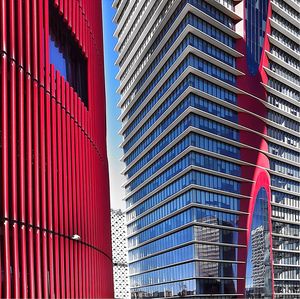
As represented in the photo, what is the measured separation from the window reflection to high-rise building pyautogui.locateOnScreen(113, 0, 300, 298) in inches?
12.0

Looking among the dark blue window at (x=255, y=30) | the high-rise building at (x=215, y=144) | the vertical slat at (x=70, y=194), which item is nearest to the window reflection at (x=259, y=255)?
the high-rise building at (x=215, y=144)

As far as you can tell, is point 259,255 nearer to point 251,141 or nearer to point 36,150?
point 251,141

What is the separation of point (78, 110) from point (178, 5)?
6504 cm

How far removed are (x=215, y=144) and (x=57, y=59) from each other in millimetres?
63106

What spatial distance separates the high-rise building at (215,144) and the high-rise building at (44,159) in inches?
2232

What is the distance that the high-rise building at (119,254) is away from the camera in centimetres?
17115

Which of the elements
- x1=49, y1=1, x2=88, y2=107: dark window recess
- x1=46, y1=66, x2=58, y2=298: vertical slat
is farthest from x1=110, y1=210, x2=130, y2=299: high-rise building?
x1=46, y1=66, x2=58, y2=298: vertical slat

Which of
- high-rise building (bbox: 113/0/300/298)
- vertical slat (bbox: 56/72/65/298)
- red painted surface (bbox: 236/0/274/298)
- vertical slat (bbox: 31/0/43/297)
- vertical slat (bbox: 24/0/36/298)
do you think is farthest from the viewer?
red painted surface (bbox: 236/0/274/298)

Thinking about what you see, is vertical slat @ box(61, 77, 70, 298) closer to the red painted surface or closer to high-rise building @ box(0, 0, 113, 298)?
high-rise building @ box(0, 0, 113, 298)

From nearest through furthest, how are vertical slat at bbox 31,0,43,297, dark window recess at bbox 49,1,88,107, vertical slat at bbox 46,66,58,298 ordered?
vertical slat at bbox 31,0,43,297, vertical slat at bbox 46,66,58,298, dark window recess at bbox 49,1,88,107

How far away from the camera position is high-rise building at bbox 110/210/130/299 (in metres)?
171

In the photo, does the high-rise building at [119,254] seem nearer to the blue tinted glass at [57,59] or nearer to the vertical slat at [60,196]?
the blue tinted glass at [57,59]

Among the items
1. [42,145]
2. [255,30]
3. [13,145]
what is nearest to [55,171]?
[42,145]

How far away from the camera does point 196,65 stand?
79625 mm
